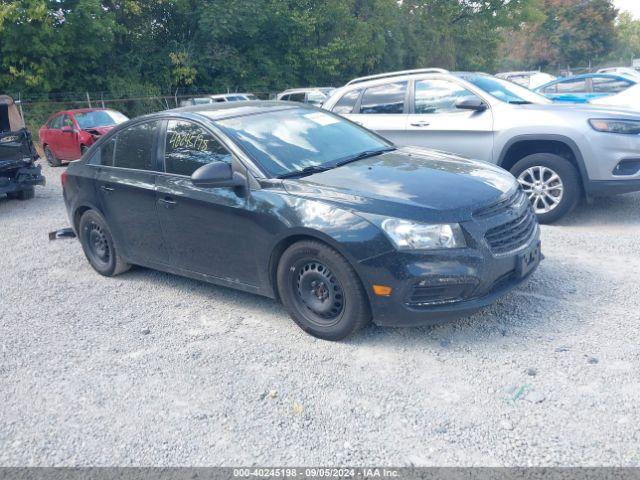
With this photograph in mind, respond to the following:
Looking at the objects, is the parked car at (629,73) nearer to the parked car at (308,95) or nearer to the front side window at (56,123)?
the parked car at (308,95)

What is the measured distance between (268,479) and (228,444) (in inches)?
14.5

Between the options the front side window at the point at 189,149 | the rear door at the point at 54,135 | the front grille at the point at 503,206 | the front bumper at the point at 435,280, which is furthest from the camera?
the rear door at the point at 54,135

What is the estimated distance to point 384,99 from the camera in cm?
813

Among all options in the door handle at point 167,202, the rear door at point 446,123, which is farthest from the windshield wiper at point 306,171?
the rear door at point 446,123

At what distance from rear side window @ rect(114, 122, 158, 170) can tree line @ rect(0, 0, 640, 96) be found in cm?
1837

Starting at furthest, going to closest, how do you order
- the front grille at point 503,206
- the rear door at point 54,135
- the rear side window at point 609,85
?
the rear door at point 54,135 < the rear side window at point 609,85 < the front grille at point 503,206

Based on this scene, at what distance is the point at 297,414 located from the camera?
11.4ft

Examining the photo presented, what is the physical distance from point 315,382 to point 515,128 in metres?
4.52

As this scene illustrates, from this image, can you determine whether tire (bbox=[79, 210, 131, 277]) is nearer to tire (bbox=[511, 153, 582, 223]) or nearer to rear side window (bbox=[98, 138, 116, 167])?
rear side window (bbox=[98, 138, 116, 167])

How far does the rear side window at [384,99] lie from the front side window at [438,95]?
0.77 ft

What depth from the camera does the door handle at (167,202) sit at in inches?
197

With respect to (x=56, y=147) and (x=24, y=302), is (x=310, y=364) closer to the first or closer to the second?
(x=24, y=302)

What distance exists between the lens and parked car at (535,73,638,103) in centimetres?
1391

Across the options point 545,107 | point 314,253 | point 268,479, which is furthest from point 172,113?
point 545,107
